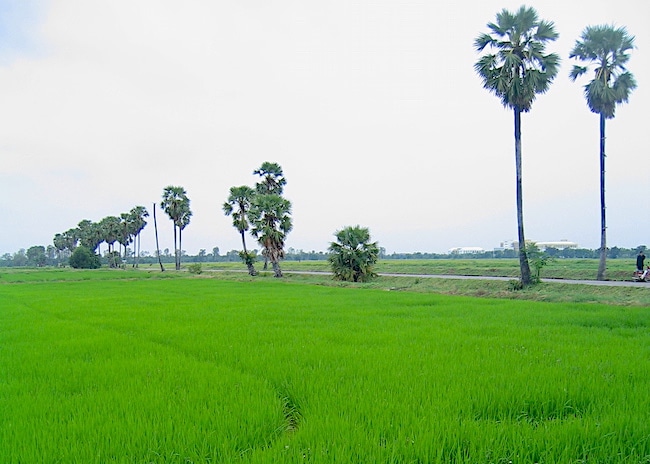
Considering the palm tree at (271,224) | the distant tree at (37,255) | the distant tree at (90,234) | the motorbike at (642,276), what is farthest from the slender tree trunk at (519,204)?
the distant tree at (37,255)

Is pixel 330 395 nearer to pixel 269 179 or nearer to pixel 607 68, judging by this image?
pixel 607 68

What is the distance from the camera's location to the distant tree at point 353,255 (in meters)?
34.5

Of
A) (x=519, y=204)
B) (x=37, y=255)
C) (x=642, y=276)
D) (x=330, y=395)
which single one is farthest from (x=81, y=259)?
(x=330, y=395)

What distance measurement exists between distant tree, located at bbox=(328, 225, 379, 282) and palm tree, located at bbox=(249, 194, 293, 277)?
8.49 metres

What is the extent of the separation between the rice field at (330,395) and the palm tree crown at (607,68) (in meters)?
20.1

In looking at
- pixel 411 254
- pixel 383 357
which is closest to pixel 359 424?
pixel 383 357

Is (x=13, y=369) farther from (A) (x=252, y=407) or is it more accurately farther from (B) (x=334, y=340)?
(B) (x=334, y=340)

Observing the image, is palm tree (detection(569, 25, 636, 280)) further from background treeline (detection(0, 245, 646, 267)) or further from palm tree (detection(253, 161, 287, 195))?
background treeline (detection(0, 245, 646, 267))

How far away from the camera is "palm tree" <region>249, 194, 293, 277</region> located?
→ 42.0m

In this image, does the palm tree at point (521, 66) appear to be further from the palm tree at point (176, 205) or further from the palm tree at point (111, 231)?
the palm tree at point (111, 231)

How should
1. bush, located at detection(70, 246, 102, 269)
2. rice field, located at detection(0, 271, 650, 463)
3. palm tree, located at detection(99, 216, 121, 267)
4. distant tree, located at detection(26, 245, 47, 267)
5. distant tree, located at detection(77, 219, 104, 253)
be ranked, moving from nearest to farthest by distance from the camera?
rice field, located at detection(0, 271, 650, 463), bush, located at detection(70, 246, 102, 269), palm tree, located at detection(99, 216, 121, 267), distant tree, located at detection(77, 219, 104, 253), distant tree, located at detection(26, 245, 47, 267)

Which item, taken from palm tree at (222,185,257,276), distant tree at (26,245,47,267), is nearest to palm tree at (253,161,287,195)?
palm tree at (222,185,257,276)

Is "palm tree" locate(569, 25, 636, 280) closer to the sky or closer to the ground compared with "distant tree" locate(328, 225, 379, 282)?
closer to the sky

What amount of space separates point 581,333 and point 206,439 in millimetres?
8256
